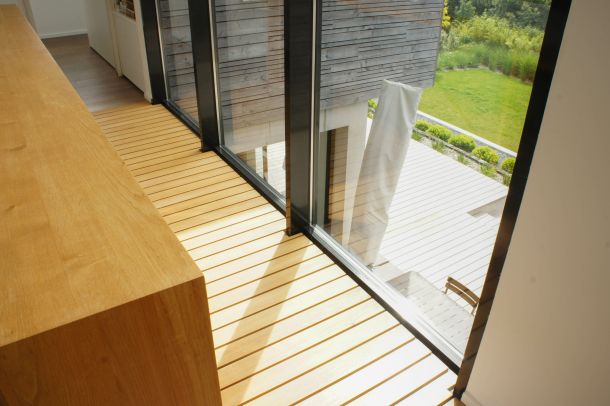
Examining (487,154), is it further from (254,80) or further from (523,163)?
(254,80)

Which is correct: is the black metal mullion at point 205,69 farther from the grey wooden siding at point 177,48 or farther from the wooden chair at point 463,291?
the wooden chair at point 463,291

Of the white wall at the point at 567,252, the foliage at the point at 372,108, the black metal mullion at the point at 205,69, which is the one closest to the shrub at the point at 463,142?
the white wall at the point at 567,252

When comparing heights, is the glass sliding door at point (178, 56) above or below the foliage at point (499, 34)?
below

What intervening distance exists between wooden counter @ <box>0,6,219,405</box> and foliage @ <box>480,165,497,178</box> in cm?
108

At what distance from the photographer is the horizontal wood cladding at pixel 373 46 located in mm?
1837

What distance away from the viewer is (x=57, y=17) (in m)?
7.90

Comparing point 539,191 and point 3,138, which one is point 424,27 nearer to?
point 539,191

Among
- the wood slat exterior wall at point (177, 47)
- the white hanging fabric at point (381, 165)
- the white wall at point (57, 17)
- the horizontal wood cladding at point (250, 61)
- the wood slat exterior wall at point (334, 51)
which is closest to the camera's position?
the wood slat exterior wall at point (334, 51)

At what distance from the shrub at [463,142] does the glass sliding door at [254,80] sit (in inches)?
57.7

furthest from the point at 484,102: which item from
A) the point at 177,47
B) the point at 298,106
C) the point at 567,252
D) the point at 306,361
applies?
the point at 177,47

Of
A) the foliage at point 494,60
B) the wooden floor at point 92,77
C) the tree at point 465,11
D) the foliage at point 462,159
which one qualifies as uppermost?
the tree at point 465,11

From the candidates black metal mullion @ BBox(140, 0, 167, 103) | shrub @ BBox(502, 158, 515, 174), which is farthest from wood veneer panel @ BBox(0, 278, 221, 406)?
black metal mullion @ BBox(140, 0, 167, 103)

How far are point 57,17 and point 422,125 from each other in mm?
7962

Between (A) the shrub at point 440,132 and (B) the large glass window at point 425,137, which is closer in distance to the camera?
(B) the large glass window at point 425,137
